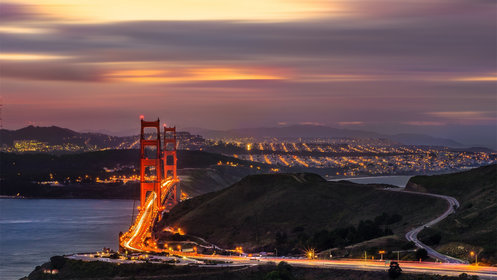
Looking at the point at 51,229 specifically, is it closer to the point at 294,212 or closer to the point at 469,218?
the point at 294,212

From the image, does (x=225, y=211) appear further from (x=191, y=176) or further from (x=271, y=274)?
(x=191, y=176)

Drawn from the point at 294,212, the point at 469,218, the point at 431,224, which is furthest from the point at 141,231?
the point at 469,218

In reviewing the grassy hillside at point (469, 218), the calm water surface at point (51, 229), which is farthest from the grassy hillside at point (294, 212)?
the calm water surface at point (51, 229)

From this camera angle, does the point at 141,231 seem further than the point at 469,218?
Yes

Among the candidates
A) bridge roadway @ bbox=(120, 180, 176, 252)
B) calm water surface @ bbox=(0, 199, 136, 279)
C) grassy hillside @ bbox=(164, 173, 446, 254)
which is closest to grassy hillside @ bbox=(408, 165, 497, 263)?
grassy hillside @ bbox=(164, 173, 446, 254)

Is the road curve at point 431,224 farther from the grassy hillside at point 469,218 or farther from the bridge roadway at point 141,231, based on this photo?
the bridge roadway at point 141,231

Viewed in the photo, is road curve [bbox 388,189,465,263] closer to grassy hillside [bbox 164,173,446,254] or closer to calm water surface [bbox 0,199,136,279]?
grassy hillside [bbox 164,173,446,254]
